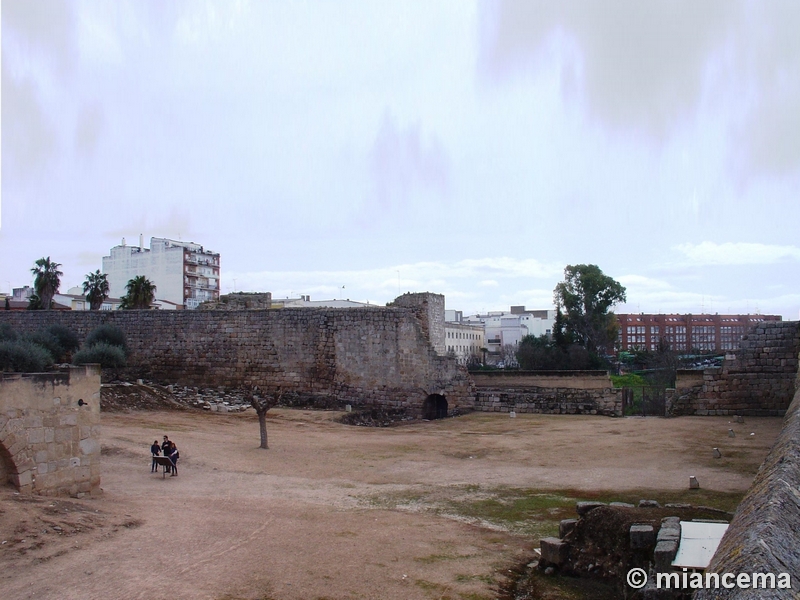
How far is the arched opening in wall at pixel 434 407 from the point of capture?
963 inches

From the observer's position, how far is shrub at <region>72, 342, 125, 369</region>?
82.3ft

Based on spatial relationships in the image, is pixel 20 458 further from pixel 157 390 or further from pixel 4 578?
pixel 157 390

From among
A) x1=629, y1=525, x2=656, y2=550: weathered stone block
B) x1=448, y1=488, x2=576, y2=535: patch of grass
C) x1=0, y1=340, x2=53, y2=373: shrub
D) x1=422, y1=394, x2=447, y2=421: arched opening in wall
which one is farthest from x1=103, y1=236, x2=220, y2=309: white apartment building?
x1=629, y1=525, x2=656, y2=550: weathered stone block

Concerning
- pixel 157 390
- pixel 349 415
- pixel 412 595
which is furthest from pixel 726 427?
pixel 157 390

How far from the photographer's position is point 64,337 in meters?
27.4

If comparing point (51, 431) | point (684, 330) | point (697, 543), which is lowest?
point (697, 543)

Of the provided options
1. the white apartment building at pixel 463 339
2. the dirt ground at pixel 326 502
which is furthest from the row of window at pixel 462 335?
the dirt ground at pixel 326 502

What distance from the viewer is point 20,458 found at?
9.39 m

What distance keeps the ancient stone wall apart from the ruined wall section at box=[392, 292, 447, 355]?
286 centimetres

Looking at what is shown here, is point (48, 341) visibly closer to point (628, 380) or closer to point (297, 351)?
point (297, 351)

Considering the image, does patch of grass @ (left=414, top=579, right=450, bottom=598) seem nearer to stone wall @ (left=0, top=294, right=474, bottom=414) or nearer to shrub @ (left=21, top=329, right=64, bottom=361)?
stone wall @ (left=0, top=294, right=474, bottom=414)

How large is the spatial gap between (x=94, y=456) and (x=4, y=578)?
3.81 m

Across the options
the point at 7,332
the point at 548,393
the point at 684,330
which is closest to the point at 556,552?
the point at 548,393

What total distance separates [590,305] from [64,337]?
35.7 m
